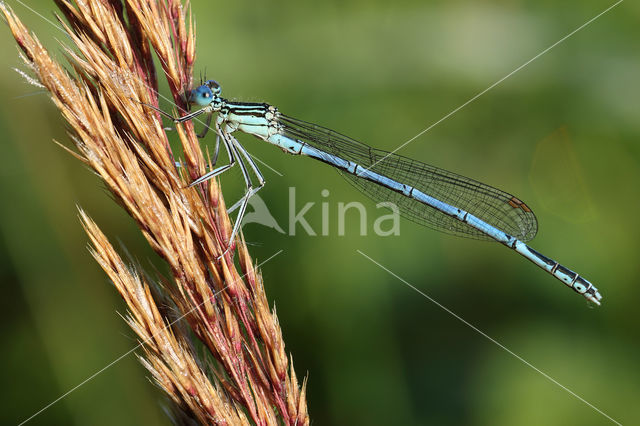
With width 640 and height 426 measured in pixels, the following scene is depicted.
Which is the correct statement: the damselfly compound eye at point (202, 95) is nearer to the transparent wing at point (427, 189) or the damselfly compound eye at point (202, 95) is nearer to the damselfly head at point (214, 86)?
the damselfly head at point (214, 86)

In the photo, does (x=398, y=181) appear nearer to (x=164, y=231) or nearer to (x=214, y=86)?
(x=214, y=86)

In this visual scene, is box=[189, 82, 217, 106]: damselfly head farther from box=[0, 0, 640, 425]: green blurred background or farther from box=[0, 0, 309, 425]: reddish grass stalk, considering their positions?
box=[0, 0, 309, 425]: reddish grass stalk

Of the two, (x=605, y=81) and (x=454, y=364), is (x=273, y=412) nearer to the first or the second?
(x=454, y=364)

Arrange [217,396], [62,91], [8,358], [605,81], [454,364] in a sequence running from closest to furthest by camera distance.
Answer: [217,396] < [62,91] < [8,358] < [454,364] < [605,81]

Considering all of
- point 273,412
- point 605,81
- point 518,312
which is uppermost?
point 605,81

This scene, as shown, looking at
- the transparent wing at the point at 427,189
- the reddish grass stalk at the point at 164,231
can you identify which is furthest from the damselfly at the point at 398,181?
the reddish grass stalk at the point at 164,231

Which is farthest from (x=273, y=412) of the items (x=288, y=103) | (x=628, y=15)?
(x=628, y=15)
